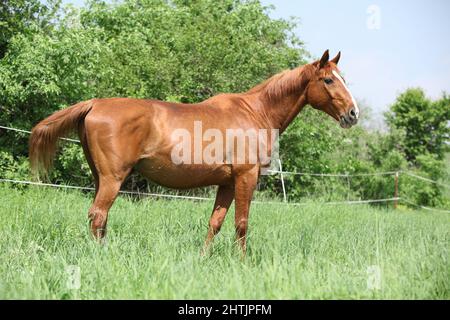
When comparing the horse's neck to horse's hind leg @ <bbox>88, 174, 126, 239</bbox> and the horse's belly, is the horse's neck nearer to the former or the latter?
the horse's belly

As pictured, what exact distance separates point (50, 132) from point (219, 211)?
1.81 metres

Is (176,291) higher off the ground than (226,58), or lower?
lower

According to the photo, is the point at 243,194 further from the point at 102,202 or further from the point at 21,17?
the point at 21,17

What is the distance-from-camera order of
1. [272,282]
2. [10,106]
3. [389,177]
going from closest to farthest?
[272,282]
[10,106]
[389,177]

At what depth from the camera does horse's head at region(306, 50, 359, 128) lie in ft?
16.9

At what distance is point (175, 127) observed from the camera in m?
4.80

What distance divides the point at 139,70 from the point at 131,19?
4.84 m

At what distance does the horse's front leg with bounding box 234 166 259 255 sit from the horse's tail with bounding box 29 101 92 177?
62.6 inches

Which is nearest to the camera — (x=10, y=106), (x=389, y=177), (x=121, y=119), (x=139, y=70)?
(x=121, y=119)

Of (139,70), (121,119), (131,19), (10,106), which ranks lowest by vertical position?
(121,119)

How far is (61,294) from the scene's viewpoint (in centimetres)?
330

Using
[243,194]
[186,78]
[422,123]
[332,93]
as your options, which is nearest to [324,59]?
[332,93]

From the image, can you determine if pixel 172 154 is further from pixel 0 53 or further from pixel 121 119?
pixel 0 53
